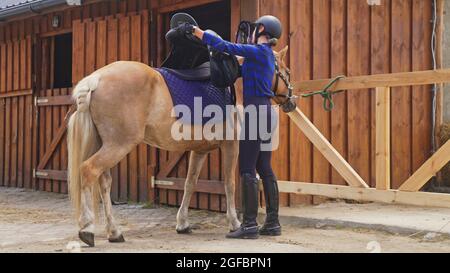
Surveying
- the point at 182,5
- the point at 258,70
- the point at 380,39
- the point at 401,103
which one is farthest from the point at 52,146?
the point at 401,103

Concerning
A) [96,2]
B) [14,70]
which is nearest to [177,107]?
[96,2]

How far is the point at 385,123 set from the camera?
517 centimetres

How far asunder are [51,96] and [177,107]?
4402mm

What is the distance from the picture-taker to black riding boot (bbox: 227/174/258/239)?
5074 mm

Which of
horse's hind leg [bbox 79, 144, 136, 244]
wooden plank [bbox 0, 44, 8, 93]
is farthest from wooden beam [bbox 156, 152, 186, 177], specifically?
wooden plank [bbox 0, 44, 8, 93]

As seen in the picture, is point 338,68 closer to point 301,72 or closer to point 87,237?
point 301,72

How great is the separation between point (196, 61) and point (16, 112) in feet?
17.1

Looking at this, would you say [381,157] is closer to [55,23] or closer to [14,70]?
[55,23]

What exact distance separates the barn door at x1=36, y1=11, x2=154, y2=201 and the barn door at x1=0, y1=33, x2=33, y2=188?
0.43 meters

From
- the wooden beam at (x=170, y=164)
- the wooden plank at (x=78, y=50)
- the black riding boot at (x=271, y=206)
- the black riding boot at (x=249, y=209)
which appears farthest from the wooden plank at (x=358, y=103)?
the wooden plank at (x=78, y=50)

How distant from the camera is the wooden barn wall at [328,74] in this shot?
6730 mm

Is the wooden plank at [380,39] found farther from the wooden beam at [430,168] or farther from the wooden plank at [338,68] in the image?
the wooden beam at [430,168]

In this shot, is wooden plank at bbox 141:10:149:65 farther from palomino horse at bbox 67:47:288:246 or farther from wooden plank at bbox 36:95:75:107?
palomino horse at bbox 67:47:288:246

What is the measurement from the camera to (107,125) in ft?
15.5
